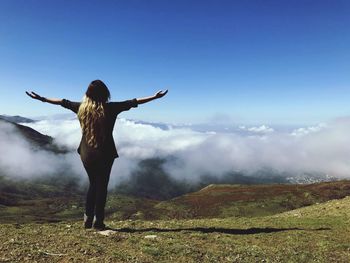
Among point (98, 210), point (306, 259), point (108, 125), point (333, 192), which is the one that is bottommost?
point (306, 259)

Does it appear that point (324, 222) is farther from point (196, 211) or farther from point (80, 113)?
point (196, 211)

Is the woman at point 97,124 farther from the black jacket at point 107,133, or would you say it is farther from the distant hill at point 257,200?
the distant hill at point 257,200

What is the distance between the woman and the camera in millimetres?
13906

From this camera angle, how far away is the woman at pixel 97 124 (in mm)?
13906

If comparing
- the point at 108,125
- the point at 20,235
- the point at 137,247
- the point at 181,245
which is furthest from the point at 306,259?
the point at 20,235

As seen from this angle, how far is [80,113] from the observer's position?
45.9ft

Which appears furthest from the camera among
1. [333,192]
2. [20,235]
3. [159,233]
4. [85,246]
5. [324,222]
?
[333,192]

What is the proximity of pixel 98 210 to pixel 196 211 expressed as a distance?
354ft

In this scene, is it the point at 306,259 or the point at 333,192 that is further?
the point at 333,192

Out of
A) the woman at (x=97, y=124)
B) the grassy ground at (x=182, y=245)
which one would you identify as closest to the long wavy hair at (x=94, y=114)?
the woman at (x=97, y=124)

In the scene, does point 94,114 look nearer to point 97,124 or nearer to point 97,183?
point 97,124

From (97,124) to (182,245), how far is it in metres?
5.16

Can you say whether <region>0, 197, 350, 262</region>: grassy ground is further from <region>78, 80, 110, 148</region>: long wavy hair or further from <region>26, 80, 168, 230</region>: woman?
<region>78, 80, 110, 148</region>: long wavy hair

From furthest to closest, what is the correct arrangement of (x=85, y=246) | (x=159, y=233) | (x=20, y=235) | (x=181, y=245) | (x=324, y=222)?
(x=324, y=222), (x=159, y=233), (x=20, y=235), (x=181, y=245), (x=85, y=246)
